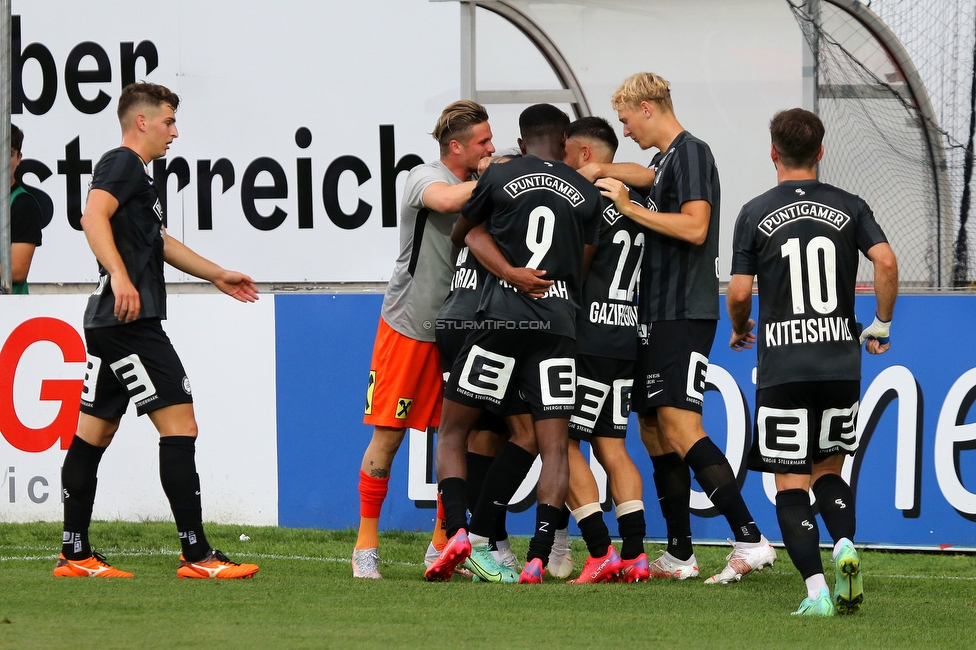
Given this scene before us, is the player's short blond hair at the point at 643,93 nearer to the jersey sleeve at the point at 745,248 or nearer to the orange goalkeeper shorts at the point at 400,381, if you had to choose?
the jersey sleeve at the point at 745,248

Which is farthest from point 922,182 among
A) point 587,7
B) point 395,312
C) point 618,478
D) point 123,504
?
point 123,504

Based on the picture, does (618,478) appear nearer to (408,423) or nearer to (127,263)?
(408,423)

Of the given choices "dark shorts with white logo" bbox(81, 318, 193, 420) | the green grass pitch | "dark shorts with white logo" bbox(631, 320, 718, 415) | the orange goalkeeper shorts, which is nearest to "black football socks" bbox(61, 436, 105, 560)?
the green grass pitch

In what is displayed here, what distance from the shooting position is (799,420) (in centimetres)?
441

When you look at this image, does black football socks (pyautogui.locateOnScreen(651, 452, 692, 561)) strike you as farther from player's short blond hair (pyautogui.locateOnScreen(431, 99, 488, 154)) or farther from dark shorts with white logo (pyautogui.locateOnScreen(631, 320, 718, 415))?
player's short blond hair (pyautogui.locateOnScreen(431, 99, 488, 154))

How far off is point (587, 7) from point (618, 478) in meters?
3.63

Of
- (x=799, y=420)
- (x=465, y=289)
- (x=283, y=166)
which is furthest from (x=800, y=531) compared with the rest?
(x=283, y=166)

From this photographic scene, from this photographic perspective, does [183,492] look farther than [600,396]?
No

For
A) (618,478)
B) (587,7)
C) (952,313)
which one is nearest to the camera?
(618,478)

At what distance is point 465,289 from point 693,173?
1.04m

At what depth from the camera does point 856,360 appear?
4426 millimetres

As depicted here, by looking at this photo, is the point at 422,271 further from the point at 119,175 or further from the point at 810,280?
the point at 810,280

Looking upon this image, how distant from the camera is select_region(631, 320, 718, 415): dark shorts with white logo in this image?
5160 mm

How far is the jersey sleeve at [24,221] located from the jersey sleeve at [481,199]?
10.8ft
